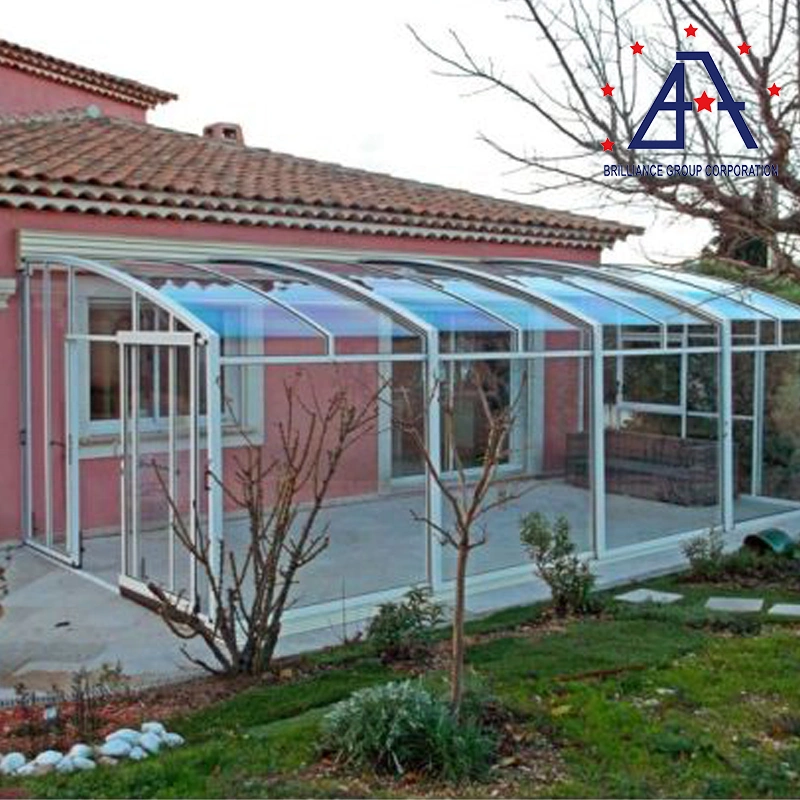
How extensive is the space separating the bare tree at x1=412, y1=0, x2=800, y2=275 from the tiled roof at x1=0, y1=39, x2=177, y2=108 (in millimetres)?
13842

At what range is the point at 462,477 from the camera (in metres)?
5.98

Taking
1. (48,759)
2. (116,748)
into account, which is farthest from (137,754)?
(48,759)

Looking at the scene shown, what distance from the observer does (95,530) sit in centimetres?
1091

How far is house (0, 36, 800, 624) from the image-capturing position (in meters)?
9.21

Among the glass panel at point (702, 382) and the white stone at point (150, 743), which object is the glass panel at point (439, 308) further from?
the white stone at point (150, 743)

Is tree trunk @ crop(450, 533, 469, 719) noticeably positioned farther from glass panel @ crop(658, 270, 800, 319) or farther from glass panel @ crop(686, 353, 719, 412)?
glass panel @ crop(658, 270, 800, 319)

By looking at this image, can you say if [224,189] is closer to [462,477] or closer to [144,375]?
[144,375]

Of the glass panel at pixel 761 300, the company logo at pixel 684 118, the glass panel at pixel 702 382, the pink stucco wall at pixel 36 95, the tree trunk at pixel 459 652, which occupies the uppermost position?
→ the pink stucco wall at pixel 36 95

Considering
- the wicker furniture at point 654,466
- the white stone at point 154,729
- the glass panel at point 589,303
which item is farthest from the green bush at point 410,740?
the glass panel at point 589,303

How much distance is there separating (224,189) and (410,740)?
8.69 m

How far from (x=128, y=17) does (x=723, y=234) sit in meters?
12.5

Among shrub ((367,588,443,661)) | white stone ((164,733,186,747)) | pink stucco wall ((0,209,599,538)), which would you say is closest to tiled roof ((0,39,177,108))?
pink stucco wall ((0,209,599,538))

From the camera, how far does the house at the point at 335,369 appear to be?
9.21 m

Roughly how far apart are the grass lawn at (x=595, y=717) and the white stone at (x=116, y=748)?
173 millimetres
